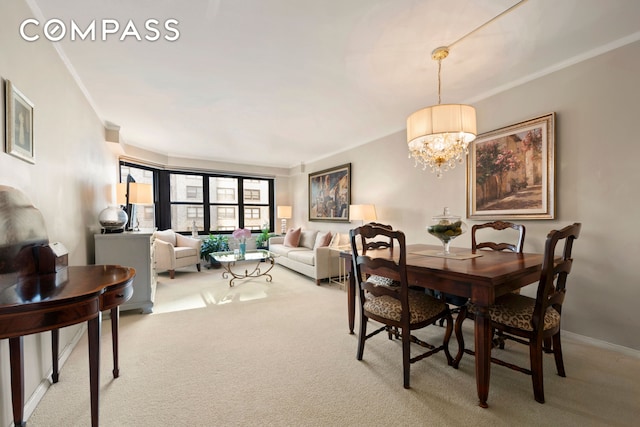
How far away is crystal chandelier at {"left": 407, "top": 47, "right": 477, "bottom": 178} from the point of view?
2119 mm

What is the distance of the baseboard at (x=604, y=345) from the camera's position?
6.88ft

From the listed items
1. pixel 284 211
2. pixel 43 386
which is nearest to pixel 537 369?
pixel 43 386

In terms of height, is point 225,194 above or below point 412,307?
above

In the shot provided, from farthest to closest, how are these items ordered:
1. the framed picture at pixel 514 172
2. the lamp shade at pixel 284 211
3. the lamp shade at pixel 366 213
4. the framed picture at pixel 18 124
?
the lamp shade at pixel 284 211 → the lamp shade at pixel 366 213 → the framed picture at pixel 514 172 → the framed picture at pixel 18 124

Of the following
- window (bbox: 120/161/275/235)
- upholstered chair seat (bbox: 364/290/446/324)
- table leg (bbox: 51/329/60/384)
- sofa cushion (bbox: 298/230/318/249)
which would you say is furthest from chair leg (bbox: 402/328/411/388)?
window (bbox: 120/161/275/235)

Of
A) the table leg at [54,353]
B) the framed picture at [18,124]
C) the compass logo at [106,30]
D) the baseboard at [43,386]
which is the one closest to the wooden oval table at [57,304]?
the baseboard at [43,386]

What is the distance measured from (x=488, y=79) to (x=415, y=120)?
1.11m

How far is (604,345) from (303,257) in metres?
3.59

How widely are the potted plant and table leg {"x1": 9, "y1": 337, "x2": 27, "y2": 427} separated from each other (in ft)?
13.5

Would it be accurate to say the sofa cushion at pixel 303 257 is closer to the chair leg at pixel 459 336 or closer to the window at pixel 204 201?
the window at pixel 204 201

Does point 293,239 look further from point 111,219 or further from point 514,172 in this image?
point 514,172

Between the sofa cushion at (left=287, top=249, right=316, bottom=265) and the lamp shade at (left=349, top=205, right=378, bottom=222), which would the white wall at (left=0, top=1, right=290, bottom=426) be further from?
the lamp shade at (left=349, top=205, right=378, bottom=222)

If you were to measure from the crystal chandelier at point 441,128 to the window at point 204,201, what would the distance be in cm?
510

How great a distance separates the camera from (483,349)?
157 centimetres
